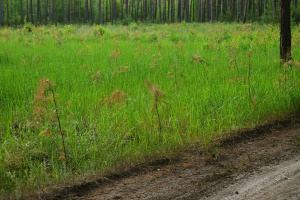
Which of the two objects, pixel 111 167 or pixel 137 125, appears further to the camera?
pixel 137 125

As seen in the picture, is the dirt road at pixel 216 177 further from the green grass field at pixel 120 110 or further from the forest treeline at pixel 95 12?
the forest treeline at pixel 95 12

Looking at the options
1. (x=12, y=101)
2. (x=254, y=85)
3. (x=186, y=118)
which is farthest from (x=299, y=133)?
(x=12, y=101)

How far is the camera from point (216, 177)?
4.56 metres

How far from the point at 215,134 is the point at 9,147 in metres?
2.60

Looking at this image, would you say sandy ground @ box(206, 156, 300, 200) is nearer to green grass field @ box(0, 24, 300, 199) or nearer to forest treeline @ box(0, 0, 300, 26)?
green grass field @ box(0, 24, 300, 199)

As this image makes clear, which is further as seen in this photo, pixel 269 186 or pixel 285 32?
pixel 285 32

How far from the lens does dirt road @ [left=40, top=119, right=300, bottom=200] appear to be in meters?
4.16

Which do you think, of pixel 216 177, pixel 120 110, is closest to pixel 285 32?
pixel 120 110

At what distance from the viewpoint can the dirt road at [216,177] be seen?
164 inches

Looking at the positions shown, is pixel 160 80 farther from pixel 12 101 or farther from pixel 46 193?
pixel 46 193

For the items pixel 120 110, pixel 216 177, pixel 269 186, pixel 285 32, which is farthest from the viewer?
pixel 285 32

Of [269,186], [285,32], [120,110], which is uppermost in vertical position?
[285,32]

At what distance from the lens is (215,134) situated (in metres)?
5.95

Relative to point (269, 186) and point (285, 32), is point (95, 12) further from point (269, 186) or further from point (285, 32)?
point (269, 186)
